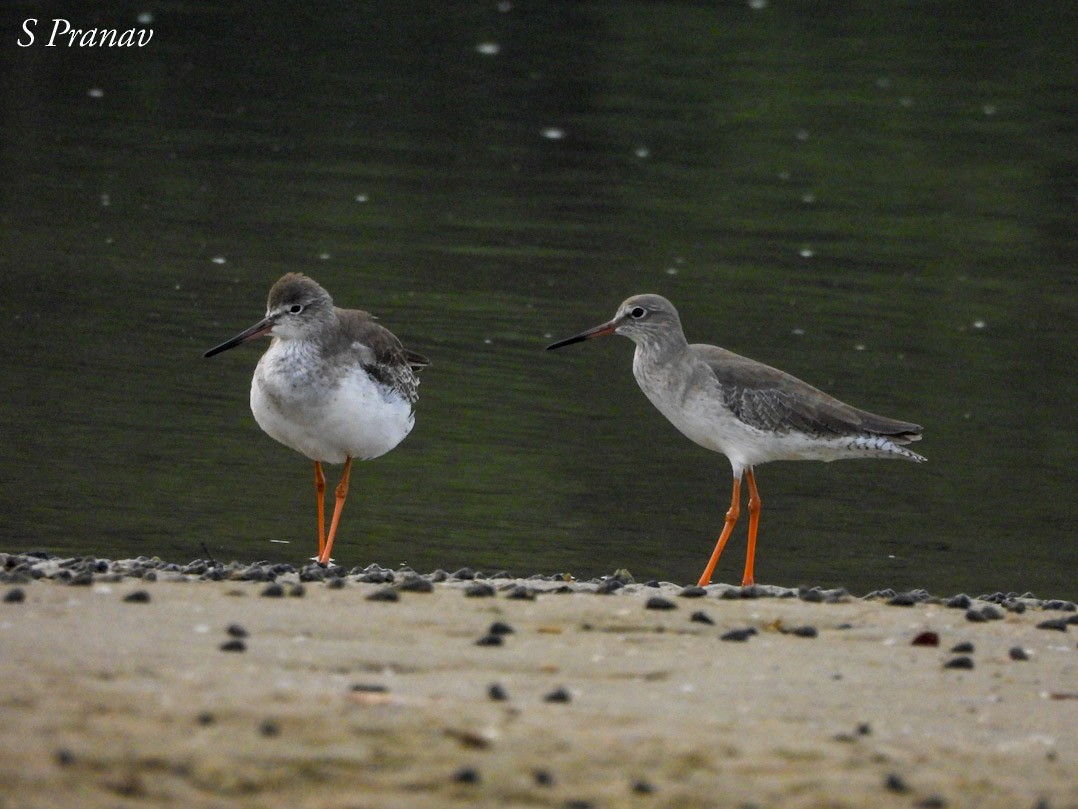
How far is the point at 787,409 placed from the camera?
11156mm

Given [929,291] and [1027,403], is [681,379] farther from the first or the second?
[929,291]

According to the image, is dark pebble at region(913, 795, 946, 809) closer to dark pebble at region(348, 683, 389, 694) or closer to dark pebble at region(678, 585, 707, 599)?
dark pebble at region(348, 683, 389, 694)

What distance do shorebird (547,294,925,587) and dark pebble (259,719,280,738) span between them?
5178 millimetres

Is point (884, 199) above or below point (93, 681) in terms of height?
above

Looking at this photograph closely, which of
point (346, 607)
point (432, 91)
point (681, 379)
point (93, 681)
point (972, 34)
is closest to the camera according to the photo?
point (93, 681)

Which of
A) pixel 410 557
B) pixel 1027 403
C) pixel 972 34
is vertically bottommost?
pixel 410 557

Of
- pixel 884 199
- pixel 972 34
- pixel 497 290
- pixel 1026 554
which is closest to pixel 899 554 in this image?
pixel 1026 554

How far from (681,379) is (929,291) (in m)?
9.76

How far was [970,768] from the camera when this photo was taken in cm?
654

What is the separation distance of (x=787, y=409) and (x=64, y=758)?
6.30 meters

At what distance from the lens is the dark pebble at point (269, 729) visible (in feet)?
19.9

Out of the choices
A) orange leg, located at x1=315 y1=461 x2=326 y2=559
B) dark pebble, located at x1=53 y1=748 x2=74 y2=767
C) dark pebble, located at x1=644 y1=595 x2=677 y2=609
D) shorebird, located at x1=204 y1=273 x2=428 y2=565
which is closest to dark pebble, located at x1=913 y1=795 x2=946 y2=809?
dark pebble, located at x1=644 y1=595 x2=677 y2=609

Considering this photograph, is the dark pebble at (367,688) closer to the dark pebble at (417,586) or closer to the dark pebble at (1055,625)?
the dark pebble at (417,586)

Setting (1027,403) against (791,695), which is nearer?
(791,695)
